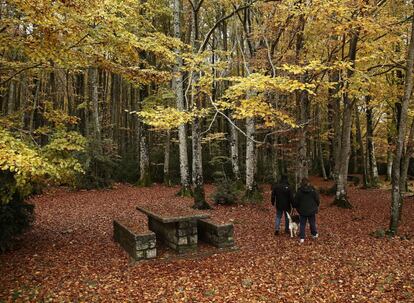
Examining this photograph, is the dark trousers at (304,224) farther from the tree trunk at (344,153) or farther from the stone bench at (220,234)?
the tree trunk at (344,153)

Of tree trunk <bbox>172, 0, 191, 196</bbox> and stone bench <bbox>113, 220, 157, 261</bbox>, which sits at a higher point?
tree trunk <bbox>172, 0, 191, 196</bbox>

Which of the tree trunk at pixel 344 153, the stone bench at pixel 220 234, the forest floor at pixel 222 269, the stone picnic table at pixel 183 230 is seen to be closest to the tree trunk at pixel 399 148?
the forest floor at pixel 222 269

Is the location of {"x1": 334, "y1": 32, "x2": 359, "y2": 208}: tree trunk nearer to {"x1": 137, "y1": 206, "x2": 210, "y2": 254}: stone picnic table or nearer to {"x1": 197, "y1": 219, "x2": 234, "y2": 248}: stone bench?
{"x1": 197, "y1": 219, "x2": 234, "y2": 248}: stone bench

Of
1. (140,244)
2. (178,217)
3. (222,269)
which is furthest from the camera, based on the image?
(178,217)

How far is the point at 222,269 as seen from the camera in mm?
7965

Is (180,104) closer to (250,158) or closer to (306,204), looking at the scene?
(250,158)

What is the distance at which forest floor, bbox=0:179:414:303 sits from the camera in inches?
261

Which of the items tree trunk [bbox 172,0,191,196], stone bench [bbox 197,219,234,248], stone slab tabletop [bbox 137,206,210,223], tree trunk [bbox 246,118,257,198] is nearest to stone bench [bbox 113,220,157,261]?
stone slab tabletop [bbox 137,206,210,223]

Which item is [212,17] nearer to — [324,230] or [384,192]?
[384,192]

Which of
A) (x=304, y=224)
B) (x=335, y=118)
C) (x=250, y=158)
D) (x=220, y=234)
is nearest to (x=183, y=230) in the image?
(x=220, y=234)

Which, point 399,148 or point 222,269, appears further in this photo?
point 399,148

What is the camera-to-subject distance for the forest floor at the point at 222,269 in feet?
21.8

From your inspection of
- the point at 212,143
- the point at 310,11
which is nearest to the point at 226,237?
the point at 310,11

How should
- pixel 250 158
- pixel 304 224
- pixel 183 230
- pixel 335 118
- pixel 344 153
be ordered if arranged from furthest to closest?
pixel 335 118 < pixel 250 158 < pixel 344 153 < pixel 304 224 < pixel 183 230
